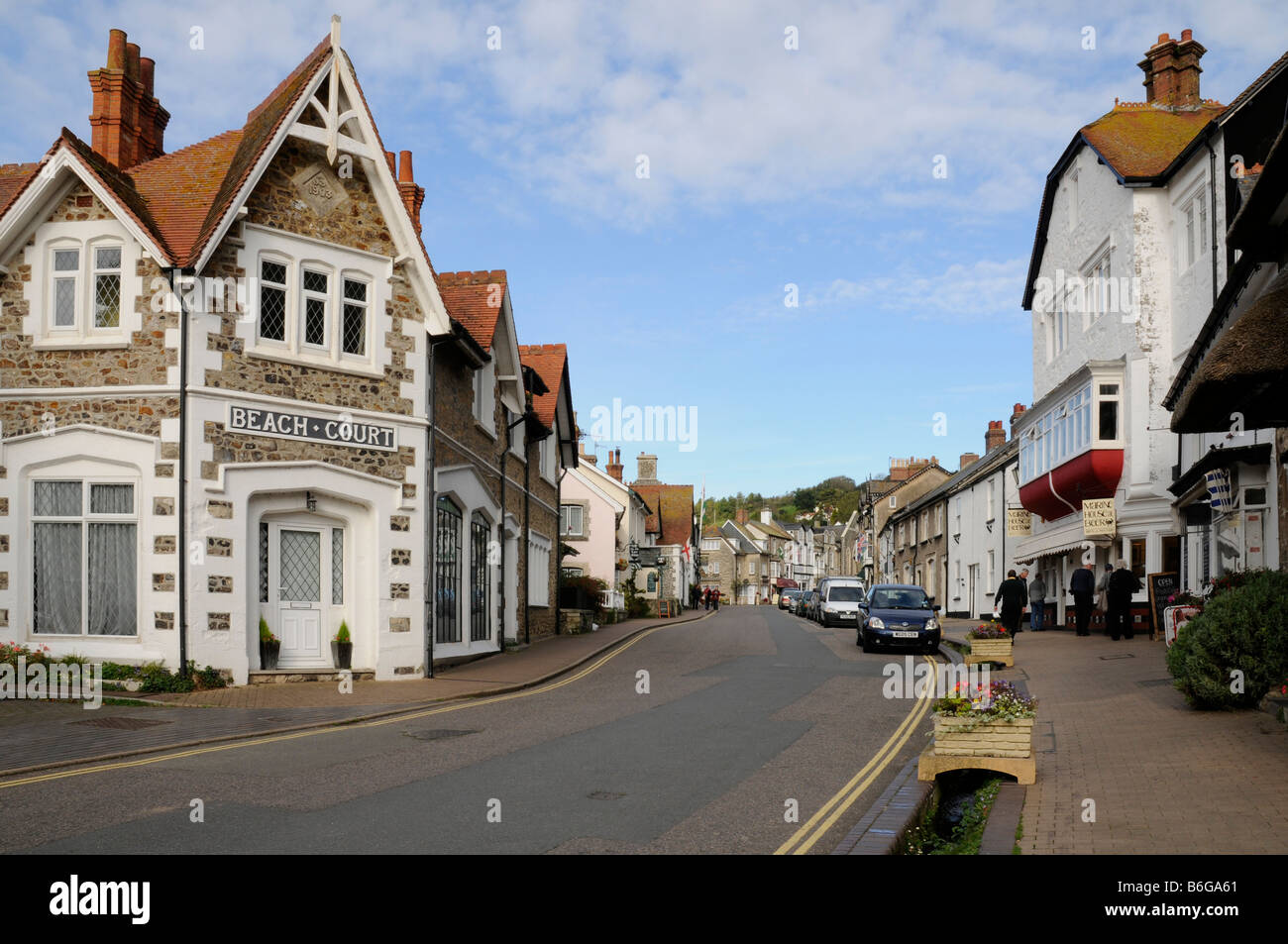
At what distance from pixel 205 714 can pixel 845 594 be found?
2992 cm

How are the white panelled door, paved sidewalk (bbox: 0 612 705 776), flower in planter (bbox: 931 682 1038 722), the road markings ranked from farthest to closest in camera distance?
the white panelled door → paved sidewalk (bbox: 0 612 705 776) → the road markings → flower in planter (bbox: 931 682 1038 722)

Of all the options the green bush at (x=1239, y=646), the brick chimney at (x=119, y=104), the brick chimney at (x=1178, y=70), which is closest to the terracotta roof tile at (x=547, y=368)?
the brick chimney at (x=119, y=104)

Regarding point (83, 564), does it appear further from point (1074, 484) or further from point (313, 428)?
point (1074, 484)

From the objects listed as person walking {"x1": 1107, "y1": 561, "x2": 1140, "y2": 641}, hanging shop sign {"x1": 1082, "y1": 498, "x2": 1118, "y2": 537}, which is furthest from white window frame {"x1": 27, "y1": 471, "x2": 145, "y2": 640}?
hanging shop sign {"x1": 1082, "y1": 498, "x2": 1118, "y2": 537}

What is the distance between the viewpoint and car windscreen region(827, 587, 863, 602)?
41.2 m

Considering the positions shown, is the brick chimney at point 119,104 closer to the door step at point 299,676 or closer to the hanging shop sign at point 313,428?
the hanging shop sign at point 313,428

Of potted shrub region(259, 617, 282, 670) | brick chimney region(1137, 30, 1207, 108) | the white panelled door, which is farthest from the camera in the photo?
brick chimney region(1137, 30, 1207, 108)

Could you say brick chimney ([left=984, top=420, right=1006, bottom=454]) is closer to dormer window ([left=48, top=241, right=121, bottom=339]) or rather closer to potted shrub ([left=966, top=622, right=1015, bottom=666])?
potted shrub ([left=966, top=622, right=1015, bottom=666])

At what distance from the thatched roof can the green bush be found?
206 centimetres

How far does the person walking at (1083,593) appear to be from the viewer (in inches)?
1059

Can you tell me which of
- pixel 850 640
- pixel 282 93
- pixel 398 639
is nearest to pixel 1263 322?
pixel 398 639

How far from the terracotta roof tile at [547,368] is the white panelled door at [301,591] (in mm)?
12831

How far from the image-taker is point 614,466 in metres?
65.4

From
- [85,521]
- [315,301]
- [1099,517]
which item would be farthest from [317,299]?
[1099,517]
